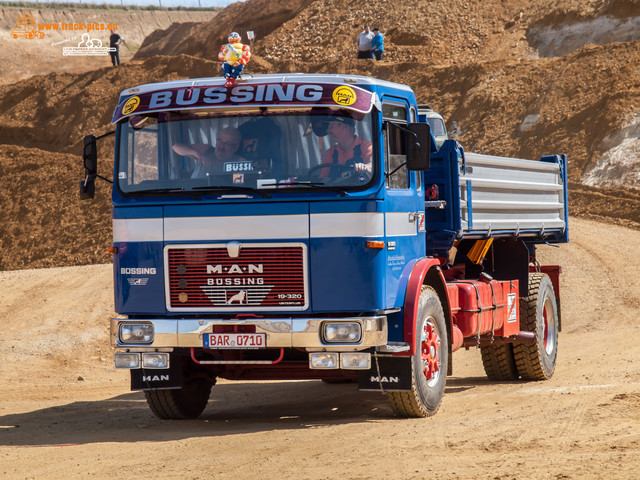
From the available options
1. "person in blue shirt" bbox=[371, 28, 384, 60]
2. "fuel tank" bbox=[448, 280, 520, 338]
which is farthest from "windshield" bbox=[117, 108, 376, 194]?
"person in blue shirt" bbox=[371, 28, 384, 60]

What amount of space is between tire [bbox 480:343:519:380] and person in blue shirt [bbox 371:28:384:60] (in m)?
29.1

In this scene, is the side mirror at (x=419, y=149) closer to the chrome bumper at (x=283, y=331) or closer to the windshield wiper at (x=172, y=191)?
the chrome bumper at (x=283, y=331)

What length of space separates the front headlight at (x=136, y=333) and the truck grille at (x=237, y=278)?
11.7 inches

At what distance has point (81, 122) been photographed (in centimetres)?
4116

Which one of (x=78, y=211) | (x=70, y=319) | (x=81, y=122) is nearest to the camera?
(x=70, y=319)

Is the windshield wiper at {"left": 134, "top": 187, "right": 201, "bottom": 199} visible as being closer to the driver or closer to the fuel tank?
the driver

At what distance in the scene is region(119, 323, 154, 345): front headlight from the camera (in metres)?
8.38

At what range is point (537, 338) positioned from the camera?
39.9 feet

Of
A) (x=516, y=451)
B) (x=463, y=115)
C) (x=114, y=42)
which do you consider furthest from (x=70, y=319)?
(x=114, y=42)

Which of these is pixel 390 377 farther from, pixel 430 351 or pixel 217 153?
pixel 217 153

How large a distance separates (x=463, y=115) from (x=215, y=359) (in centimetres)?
2851

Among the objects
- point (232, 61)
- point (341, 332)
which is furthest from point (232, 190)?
point (341, 332)

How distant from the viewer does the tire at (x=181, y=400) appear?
30.5 ft

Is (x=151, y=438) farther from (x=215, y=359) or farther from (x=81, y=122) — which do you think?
(x=81, y=122)
